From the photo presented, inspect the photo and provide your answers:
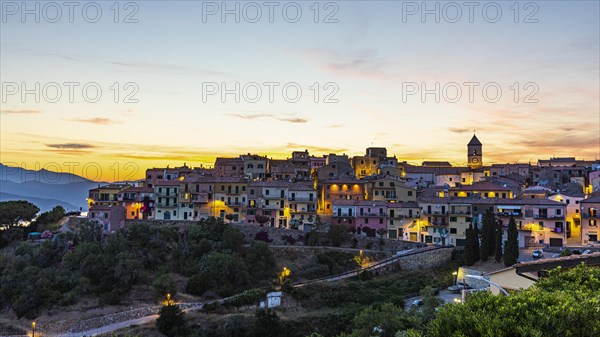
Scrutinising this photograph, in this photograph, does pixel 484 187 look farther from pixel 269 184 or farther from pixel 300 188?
pixel 269 184

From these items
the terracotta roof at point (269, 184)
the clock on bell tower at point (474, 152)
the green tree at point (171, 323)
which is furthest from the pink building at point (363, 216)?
the clock on bell tower at point (474, 152)

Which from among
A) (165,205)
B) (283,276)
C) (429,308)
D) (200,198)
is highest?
(200,198)

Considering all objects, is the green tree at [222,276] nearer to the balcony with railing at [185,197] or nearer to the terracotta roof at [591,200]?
the balcony with railing at [185,197]

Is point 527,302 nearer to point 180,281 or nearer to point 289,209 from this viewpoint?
point 180,281

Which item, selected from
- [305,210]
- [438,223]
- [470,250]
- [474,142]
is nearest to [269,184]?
[305,210]

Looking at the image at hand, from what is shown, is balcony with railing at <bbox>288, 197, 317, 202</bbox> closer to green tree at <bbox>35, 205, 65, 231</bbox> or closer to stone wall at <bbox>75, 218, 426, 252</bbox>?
stone wall at <bbox>75, 218, 426, 252</bbox>

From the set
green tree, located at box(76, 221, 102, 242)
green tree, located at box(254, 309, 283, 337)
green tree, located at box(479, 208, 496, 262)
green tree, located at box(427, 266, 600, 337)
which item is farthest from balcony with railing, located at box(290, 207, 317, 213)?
green tree, located at box(427, 266, 600, 337)
